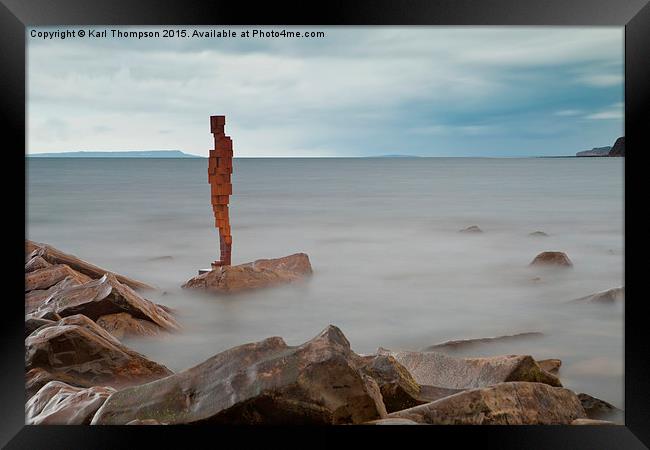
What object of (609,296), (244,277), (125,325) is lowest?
(125,325)

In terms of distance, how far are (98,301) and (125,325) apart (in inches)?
9.5

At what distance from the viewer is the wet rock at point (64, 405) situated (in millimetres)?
3248

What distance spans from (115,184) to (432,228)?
23.8 ft

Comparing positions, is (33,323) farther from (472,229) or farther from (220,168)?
(472,229)

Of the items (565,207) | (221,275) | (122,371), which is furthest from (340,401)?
(565,207)

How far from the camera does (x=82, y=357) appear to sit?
3.78 m

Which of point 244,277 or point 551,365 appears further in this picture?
A: point 244,277

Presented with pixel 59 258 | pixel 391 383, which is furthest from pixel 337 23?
pixel 59 258

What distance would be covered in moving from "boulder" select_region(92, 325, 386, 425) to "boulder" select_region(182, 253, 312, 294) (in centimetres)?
261

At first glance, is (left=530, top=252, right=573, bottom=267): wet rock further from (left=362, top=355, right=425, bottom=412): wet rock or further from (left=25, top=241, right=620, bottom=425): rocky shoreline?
(left=362, top=355, right=425, bottom=412): wet rock

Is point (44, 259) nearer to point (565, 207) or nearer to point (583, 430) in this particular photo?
point (583, 430)

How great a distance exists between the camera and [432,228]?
1032 centimetres

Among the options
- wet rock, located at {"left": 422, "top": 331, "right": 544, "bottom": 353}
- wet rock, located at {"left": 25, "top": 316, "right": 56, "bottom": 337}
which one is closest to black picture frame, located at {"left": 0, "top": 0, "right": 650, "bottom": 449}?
wet rock, located at {"left": 25, "top": 316, "right": 56, "bottom": 337}

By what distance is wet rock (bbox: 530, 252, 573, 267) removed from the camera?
6.76m
